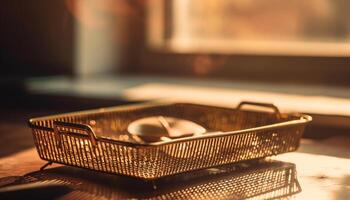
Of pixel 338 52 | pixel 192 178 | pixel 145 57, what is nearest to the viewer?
pixel 192 178

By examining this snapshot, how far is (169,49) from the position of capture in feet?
7.64

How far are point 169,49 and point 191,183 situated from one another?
148 centimetres

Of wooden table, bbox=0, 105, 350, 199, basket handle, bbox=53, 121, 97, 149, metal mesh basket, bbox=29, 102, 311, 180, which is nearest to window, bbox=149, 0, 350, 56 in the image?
wooden table, bbox=0, 105, 350, 199

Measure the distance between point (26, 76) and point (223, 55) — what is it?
0.63 metres

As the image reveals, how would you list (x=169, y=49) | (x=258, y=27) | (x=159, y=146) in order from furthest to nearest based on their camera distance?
(x=169, y=49)
(x=258, y=27)
(x=159, y=146)

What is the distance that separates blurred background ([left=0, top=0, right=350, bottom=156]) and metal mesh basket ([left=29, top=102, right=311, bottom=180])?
70 cm

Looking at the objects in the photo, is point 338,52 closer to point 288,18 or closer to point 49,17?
point 288,18

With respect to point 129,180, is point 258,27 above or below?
above

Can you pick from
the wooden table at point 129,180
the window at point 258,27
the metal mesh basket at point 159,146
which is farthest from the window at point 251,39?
the metal mesh basket at point 159,146

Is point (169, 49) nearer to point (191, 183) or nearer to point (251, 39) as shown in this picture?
point (251, 39)

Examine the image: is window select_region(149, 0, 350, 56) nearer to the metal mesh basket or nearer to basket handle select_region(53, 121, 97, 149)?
the metal mesh basket

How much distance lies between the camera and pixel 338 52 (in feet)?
6.66

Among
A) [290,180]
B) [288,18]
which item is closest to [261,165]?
[290,180]

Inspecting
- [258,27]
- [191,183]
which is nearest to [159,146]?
[191,183]
